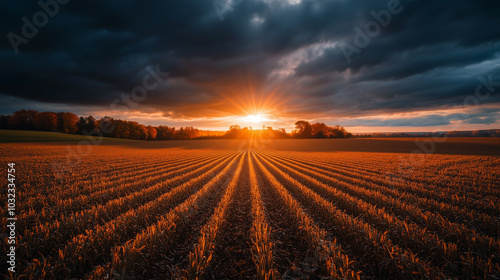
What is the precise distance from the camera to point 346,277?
3.68 meters

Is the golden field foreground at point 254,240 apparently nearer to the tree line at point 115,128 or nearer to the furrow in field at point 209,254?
the furrow in field at point 209,254

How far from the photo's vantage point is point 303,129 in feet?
415

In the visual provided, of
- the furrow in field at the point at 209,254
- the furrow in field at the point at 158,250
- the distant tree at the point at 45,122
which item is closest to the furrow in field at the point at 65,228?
the furrow in field at the point at 158,250

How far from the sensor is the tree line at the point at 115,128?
8169cm

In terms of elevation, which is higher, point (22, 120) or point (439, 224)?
point (22, 120)

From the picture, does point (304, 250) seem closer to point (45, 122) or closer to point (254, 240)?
point (254, 240)

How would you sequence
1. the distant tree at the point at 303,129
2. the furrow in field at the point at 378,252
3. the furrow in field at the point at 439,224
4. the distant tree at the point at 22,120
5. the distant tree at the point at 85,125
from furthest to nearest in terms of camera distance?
the distant tree at the point at 303,129 < the distant tree at the point at 85,125 < the distant tree at the point at 22,120 < the furrow in field at the point at 439,224 < the furrow in field at the point at 378,252

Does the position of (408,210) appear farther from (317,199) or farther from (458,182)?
(458,182)

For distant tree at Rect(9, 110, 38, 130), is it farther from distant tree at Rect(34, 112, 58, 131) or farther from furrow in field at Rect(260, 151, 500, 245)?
furrow in field at Rect(260, 151, 500, 245)

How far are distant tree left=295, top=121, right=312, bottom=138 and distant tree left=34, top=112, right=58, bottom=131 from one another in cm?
13547

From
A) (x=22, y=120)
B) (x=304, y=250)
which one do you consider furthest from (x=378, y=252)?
(x=22, y=120)

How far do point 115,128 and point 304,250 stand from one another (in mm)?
119703

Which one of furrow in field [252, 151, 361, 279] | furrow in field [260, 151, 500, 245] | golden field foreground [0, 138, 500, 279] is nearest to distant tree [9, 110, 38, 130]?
golden field foreground [0, 138, 500, 279]

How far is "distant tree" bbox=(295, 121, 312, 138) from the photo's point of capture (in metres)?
124
